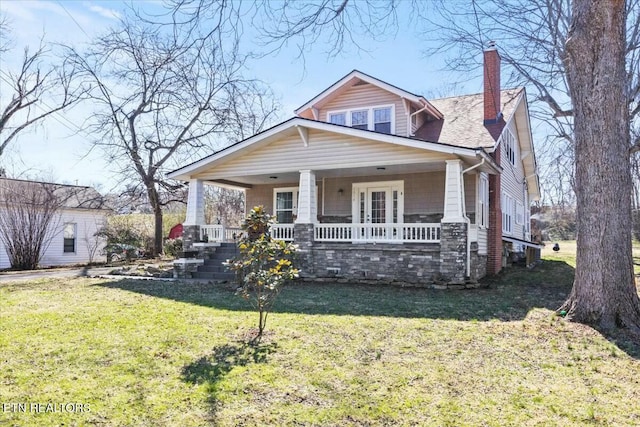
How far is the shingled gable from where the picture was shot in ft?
45.9

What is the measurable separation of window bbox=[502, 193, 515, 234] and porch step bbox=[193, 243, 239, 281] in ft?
30.3

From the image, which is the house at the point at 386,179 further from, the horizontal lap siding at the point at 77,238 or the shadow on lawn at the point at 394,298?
the horizontal lap siding at the point at 77,238

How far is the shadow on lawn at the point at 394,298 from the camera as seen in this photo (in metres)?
7.83

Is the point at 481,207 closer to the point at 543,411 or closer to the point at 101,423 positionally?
the point at 543,411

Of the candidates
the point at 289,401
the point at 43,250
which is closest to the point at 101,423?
the point at 289,401

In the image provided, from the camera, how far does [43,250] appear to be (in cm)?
1853

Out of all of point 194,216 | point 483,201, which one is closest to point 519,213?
point 483,201

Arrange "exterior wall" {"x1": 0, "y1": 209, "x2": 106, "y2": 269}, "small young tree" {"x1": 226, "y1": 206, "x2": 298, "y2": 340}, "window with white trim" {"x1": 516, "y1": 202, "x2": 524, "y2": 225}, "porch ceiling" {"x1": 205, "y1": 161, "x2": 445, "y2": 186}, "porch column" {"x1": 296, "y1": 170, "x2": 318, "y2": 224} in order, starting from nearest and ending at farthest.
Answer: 1. "small young tree" {"x1": 226, "y1": 206, "x2": 298, "y2": 340}
2. "porch column" {"x1": 296, "y1": 170, "x2": 318, "y2": 224}
3. "porch ceiling" {"x1": 205, "y1": 161, "x2": 445, "y2": 186}
4. "window with white trim" {"x1": 516, "y1": 202, "x2": 524, "y2": 225}
5. "exterior wall" {"x1": 0, "y1": 209, "x2": 106, "y2": 269}

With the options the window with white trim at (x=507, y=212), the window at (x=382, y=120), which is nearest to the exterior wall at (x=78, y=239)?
the window at (x=382, y=120)

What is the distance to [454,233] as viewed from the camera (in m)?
10.7

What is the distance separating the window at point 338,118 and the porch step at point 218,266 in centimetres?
551

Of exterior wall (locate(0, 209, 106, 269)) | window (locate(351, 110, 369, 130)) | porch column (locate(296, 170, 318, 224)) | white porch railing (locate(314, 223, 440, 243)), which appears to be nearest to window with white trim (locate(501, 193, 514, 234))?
white porch railing (locate(314, 223, 440, 243))

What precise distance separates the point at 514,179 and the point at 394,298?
10.8 metres

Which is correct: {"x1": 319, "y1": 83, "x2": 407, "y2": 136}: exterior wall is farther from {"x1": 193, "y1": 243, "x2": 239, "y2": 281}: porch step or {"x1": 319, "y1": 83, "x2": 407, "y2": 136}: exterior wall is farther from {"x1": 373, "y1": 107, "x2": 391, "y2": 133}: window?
{"x1": 193, "y1": 243, "x2": 239, "y2": 281}: porch step
